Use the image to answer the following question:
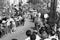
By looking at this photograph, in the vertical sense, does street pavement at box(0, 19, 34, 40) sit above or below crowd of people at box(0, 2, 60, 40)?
below

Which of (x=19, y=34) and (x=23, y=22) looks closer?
(x=19, y=34)

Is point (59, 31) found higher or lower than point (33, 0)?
lower

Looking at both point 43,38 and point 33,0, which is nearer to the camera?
point 43,38

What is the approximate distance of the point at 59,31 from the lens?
3029 mm

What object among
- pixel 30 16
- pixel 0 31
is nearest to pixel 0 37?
pixel 0 31

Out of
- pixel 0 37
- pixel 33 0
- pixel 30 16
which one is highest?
pixel 33 0

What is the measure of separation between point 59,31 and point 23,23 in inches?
39.4

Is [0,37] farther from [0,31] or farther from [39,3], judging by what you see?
[39,3]

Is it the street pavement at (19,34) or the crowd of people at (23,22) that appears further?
the street pavement at (19,34)

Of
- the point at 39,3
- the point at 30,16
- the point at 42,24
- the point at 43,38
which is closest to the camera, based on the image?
the point at 43,38

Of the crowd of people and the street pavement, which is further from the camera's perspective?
the street pavement

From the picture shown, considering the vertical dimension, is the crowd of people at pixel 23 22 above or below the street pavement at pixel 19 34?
above

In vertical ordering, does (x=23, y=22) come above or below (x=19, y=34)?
above

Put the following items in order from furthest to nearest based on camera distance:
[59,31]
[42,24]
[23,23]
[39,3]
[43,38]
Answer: [39,3] → [23,23] → [42,24] → [59,31] → [43,38]
